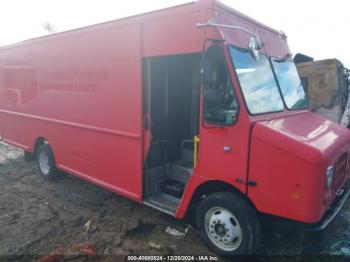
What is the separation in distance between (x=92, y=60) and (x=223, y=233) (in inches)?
132

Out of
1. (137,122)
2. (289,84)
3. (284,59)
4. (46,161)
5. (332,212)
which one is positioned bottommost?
(46,161)

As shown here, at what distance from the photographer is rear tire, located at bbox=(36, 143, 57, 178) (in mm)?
6266

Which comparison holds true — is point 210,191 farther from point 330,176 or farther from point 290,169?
point 330,176

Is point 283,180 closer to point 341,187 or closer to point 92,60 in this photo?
point 341,187

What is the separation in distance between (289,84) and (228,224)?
2171 millimetres

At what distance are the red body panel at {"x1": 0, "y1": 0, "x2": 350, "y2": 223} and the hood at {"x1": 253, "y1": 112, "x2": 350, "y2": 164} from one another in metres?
0.01

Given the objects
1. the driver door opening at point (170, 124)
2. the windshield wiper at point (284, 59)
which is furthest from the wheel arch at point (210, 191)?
the windshield wiper at point (284, 59)

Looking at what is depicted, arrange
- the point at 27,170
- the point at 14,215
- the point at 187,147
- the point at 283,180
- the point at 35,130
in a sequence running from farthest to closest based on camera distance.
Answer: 1. the point at 27,170
2. the point at 35,130
3. the point at 187,147
4. the point at 14,215
5. the point at 283,180

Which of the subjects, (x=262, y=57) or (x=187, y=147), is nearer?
(x=262, y=57)

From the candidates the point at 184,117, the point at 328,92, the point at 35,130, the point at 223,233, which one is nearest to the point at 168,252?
the point at 223,233

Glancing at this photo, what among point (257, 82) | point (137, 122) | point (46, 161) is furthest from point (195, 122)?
point (46, 161)

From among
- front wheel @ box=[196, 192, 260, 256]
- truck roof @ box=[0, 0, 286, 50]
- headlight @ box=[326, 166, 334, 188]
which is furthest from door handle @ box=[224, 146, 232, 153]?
truck roof @ box=[0, 0, 286, 50]

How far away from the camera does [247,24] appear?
375 centimetres

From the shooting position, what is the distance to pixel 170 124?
482 cm
